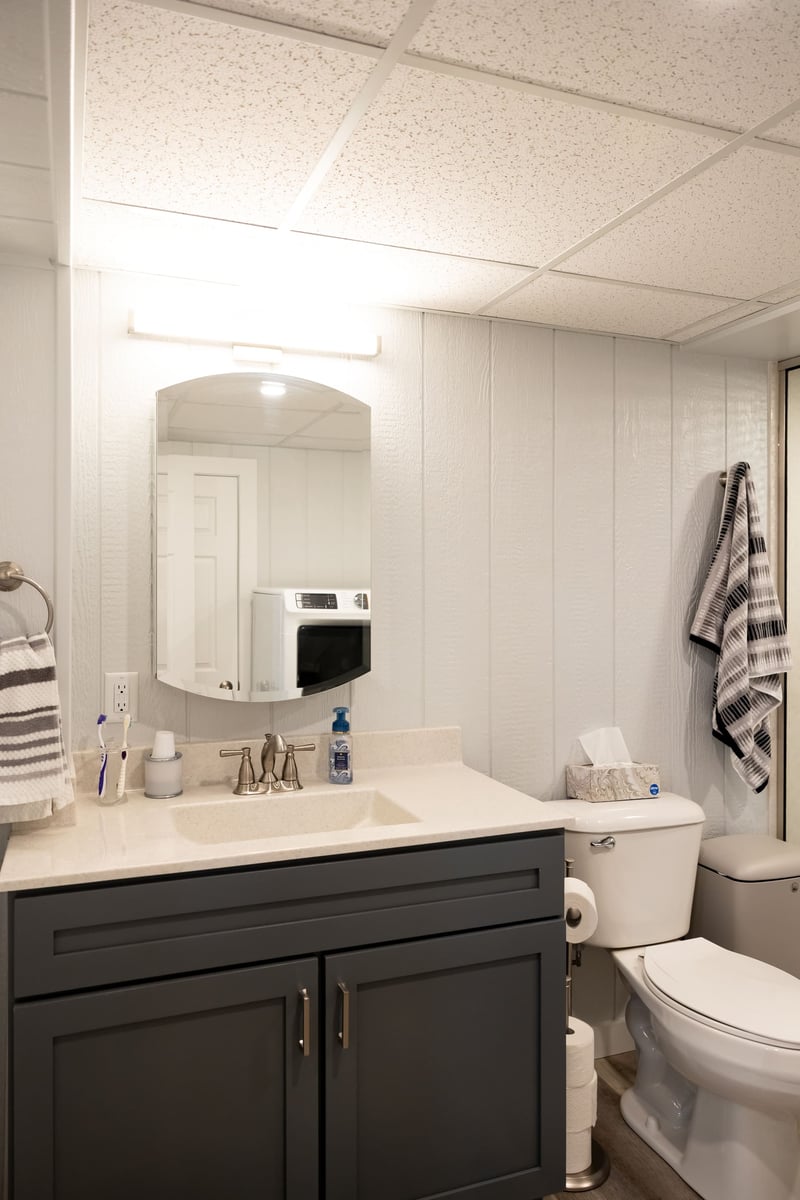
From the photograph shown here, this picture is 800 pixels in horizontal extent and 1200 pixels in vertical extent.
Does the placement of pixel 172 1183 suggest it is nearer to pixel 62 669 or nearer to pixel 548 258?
pixel 62 669

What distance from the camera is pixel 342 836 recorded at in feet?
5.61

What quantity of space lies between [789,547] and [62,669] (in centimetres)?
225

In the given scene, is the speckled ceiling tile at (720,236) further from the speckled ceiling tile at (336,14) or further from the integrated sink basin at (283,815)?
the integrated sink basin at (283,815)

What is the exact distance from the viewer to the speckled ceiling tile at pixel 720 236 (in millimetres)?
1646

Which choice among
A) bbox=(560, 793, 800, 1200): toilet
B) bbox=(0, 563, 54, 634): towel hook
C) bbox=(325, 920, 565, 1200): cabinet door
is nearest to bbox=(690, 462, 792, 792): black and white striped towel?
bbox=(560, 793, 800, 1200): toilet

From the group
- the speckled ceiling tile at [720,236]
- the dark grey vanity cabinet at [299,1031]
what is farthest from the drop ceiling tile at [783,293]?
the dark grey vanity cabinet at [299,1031]

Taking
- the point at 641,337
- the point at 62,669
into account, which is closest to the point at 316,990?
the point at 62,669

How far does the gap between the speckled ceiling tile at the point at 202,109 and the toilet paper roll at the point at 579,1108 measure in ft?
6.97

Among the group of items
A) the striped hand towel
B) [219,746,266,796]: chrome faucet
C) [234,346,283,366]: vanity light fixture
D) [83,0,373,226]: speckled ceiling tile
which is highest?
[83,0,373,226]: speckled ceiling tile

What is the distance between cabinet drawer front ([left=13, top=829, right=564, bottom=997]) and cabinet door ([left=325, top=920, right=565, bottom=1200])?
6 centimetres

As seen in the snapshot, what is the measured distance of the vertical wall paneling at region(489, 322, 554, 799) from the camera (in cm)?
249

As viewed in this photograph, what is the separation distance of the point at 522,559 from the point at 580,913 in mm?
983

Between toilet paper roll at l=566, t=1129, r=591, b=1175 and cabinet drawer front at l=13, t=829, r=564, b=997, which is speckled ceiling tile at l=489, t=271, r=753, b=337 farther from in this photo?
toilet paper roll at l=566, t=1129, r=591, b=1175

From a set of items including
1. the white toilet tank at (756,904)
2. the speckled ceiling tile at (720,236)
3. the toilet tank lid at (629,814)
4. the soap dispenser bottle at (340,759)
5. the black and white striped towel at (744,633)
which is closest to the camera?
the speckled ceiling tile at (720,236)
